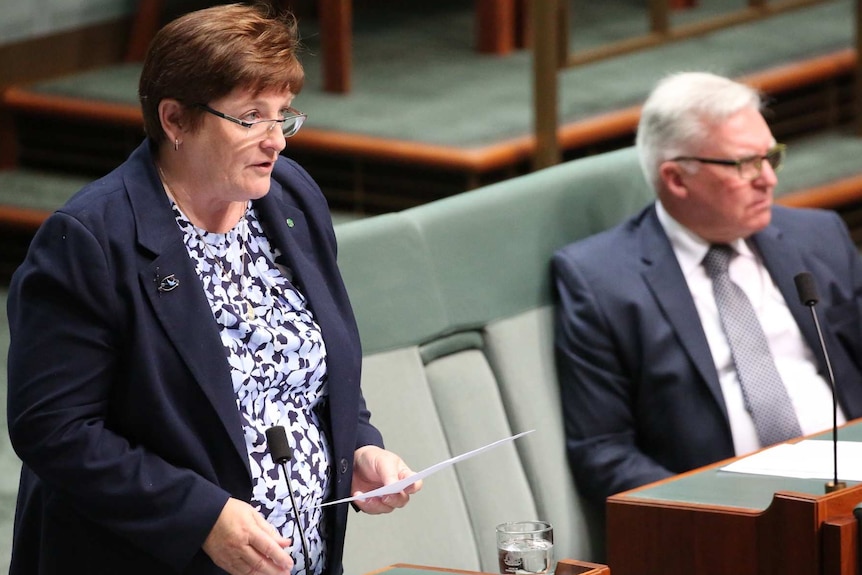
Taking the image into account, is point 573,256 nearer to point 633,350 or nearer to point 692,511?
point 633,350

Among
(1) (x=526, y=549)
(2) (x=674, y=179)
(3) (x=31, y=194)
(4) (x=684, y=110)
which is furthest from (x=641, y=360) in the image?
(3) (x=31, y=194)

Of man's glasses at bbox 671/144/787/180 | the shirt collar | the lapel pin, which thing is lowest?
the shirt collar

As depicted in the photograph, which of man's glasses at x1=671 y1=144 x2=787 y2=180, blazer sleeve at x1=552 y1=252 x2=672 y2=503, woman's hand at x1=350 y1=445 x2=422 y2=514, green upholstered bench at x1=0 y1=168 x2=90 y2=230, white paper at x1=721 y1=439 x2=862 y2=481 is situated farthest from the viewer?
green upholstered bench at x1=0 y1=168 x2=90 y2=230

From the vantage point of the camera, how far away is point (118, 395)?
188 centimetres

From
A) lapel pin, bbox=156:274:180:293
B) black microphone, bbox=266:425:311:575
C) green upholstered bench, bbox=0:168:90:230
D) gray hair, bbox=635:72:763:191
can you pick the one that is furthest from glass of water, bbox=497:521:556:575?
green upholstered bench, bbox=0:168:90:230

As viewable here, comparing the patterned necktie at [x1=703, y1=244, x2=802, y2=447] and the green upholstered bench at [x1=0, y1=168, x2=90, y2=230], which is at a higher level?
the green upholstered bench at [x1=0, y1=168, x2=90, y2=230]

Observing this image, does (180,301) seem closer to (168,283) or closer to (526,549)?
(168,283)

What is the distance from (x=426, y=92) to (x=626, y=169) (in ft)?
6.29

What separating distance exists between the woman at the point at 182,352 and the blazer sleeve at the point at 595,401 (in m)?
0.87

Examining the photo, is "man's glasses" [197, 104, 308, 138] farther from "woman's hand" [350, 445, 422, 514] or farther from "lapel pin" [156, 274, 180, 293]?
"woman's hand" [350, 445, 422, 514]

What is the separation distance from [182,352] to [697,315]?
130cm

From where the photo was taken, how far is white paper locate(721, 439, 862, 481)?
7.64 ft

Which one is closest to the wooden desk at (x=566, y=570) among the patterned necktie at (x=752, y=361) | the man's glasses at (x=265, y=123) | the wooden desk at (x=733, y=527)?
the wooden desk at (x=733, y=527)

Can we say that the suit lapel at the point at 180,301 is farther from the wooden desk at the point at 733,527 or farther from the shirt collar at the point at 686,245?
the shirt collar at the point at 686,245
